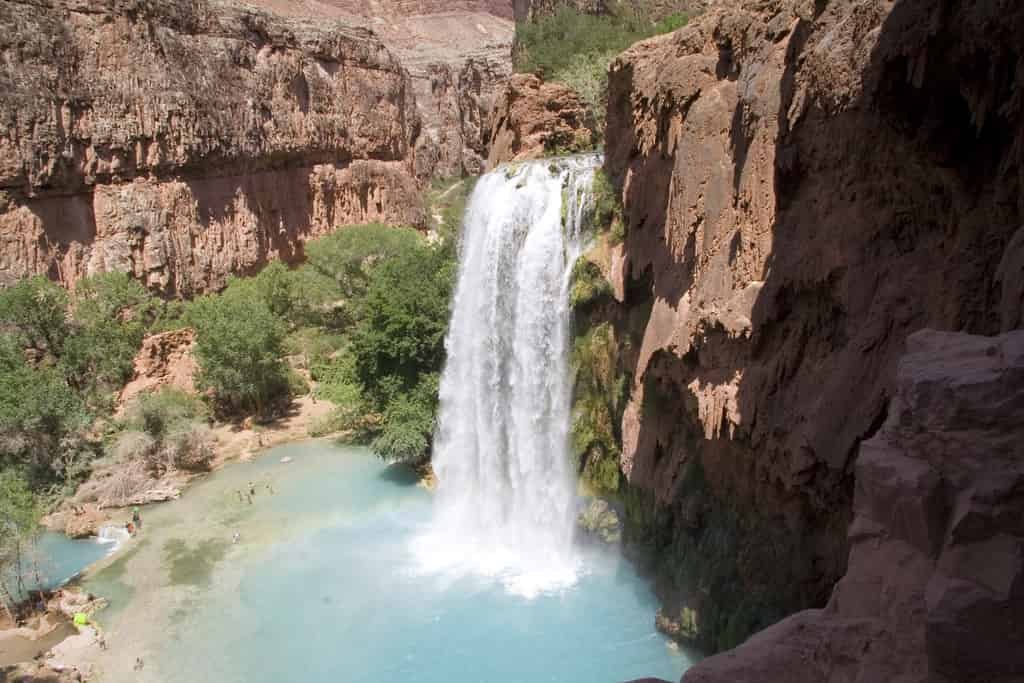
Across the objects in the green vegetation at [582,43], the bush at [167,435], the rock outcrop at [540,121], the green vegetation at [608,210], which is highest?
the green vegetation at [582,43]

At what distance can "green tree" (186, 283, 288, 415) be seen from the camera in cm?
2131

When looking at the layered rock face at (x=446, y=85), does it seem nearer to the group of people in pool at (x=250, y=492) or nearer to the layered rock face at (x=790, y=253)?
the group of people in pool at (x=250, y=492)

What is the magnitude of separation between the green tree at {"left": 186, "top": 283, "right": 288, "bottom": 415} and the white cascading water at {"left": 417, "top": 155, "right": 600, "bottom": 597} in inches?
338

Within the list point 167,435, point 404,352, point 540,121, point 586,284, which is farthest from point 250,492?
point 540,121

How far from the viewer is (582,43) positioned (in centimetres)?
2528

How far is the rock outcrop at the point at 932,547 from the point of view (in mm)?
2633

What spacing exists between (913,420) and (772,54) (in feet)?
21.1

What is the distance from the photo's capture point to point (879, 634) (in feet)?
10.5

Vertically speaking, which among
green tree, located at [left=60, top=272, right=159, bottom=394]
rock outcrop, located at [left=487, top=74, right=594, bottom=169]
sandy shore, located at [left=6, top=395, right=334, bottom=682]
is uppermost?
rock outcrop, located at [left=487, top=74, right=594, bottom=169]

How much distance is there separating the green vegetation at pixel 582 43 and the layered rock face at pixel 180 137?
9.23m

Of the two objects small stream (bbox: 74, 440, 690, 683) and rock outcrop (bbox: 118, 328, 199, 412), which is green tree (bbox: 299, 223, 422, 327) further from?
small stream (bbox: 74, 440, 690, 683)

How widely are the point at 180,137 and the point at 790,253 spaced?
78.2 feet

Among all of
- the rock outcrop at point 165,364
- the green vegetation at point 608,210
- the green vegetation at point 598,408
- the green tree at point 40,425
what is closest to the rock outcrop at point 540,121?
the green vegetation at point 608,210

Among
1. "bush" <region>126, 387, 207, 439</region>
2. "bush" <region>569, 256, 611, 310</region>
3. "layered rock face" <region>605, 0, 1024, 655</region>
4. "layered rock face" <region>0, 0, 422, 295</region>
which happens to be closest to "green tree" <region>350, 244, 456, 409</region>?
"bush" <region>126, 387, 207, 439</region>
